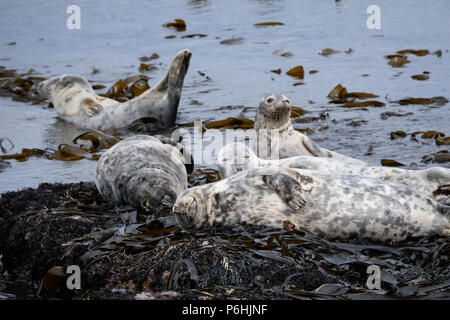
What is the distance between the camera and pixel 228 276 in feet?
12.1

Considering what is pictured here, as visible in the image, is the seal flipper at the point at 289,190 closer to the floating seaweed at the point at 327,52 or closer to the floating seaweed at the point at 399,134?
the floating seaweed at the point at 399,134

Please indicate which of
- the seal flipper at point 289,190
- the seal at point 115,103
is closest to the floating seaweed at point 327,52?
the seal at point 115,103

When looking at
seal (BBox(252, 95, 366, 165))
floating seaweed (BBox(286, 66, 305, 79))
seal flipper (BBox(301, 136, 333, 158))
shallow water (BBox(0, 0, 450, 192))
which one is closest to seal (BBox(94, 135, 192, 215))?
seal (BBox(252, 95, 366, 165))

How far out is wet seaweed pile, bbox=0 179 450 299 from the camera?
140 inches

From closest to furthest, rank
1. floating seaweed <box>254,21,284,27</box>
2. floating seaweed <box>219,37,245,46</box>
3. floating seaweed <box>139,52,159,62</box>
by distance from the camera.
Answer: floating seaweed <box>139,52,159,62</box> < floating seaweed <box>219,37,245,46</box> < floating seaweed <box>254,21,284,27</box>

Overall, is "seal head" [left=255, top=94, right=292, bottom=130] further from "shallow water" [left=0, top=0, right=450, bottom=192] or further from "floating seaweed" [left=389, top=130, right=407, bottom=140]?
"floating seaweed" [left=389, top=130, right=407, bottom=140]

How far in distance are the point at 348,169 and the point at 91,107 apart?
442cm

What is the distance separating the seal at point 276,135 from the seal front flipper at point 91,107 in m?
2.78

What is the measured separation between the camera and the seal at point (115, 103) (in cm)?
813

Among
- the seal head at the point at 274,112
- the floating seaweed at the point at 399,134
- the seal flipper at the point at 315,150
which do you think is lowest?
the floating seaweed at the point at 399,134

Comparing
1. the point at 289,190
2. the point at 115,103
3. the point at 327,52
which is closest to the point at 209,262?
the point at 289,190

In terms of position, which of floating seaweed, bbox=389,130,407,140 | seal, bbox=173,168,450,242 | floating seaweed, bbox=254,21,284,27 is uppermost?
floating seaweed, bbox=254,21,284,27

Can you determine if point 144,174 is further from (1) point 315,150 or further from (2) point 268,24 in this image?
(2) point 268,24

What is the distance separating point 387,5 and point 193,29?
356 centimetres
